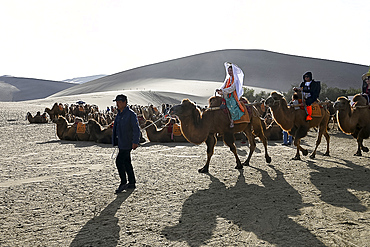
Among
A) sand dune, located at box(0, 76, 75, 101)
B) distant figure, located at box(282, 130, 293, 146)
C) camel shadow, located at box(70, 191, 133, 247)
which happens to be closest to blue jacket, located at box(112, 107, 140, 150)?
camel shadow, located at box(70, 191, 133, 247)

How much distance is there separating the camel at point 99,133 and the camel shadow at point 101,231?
31.1 feet

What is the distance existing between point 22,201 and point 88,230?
2.21 meters

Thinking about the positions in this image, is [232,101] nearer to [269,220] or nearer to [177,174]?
[177,174]

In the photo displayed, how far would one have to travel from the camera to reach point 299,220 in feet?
16.7

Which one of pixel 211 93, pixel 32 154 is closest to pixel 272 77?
pixel 211 93

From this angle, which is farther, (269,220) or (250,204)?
(250,204)

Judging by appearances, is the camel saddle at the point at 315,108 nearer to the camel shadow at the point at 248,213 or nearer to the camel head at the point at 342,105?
the camel head at the point at 342,105

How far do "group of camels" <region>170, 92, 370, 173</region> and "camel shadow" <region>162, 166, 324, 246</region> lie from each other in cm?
167

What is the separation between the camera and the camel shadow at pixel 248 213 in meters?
4.57

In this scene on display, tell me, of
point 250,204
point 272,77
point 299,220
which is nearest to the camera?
point 299,220

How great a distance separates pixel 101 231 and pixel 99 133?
10946mm

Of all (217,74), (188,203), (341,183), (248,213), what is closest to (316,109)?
(341,183)

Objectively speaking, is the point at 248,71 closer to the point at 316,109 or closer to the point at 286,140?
the point at 286,140

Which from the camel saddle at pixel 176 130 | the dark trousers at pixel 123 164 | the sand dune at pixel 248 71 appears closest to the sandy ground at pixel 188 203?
the dark trousers at pixel 123 164
